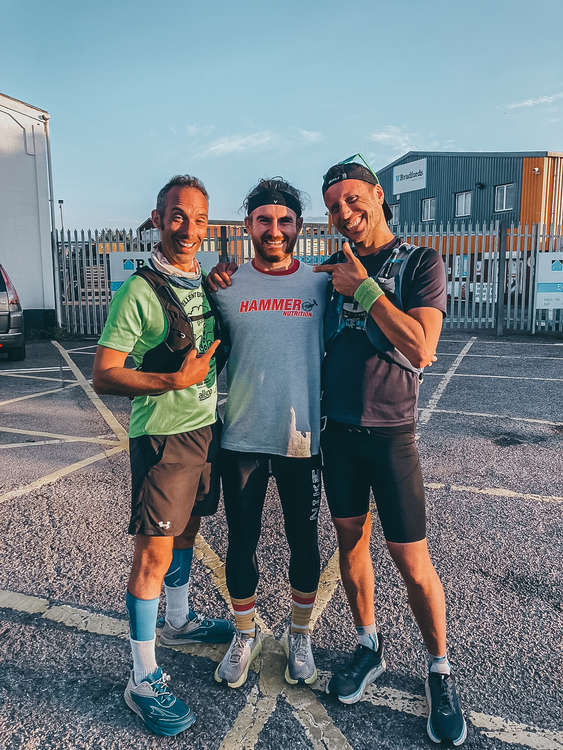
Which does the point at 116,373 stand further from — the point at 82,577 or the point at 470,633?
the point at 470,633

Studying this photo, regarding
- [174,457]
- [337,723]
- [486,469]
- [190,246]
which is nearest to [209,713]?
[337,723]

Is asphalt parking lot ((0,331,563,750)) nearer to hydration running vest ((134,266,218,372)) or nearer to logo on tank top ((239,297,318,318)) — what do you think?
hydration running vest ((134,266,218,372))

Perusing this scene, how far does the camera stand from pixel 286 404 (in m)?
2.36

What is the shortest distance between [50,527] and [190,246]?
2.35 m

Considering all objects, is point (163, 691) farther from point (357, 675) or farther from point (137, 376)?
point (137, 376)

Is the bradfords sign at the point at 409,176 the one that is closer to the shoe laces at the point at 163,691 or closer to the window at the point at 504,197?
the window at the point at 504,197

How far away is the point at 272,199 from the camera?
7.89ft

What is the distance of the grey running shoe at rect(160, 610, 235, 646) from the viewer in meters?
2.65

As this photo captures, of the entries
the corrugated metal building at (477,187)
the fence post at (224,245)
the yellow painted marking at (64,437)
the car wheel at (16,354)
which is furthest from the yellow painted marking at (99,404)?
the corrugated metal building at (477,187)

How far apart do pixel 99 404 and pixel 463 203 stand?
1040 inches

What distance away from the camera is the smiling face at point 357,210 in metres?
2.30

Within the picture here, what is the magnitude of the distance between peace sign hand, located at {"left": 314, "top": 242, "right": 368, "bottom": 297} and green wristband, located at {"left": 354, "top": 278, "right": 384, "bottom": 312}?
0.03 meters

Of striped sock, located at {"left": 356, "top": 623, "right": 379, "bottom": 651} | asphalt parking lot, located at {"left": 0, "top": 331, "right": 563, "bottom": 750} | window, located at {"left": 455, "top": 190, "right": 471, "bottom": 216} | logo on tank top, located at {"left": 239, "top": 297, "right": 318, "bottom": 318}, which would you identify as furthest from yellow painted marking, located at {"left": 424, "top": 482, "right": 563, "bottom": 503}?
window, located at {"left": 455, "top": 190, "right": 471, "bottom": 216}

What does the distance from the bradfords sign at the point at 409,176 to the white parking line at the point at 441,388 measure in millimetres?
20929
